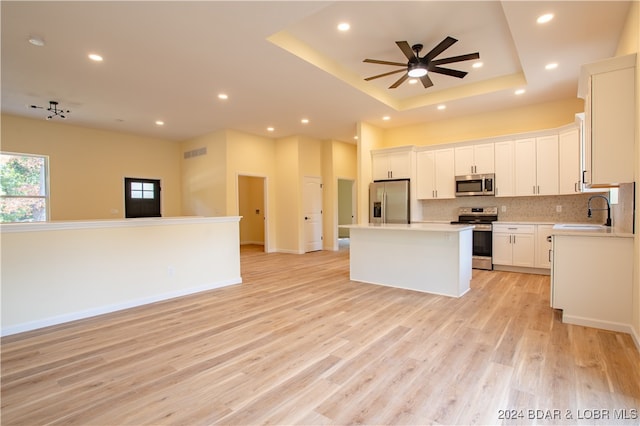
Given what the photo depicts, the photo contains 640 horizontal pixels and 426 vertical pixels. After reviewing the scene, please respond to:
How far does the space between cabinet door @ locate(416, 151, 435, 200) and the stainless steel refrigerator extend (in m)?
0.31

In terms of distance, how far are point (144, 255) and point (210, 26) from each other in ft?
9.30

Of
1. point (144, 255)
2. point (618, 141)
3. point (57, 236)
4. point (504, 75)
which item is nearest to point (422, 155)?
point (504, 75)

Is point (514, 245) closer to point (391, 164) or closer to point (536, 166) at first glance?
point (536, 166)

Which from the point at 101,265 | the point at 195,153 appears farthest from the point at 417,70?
Result: the point at 195,153

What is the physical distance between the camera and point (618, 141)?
2.78 metres

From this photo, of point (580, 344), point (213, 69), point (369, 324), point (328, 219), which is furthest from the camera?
point (328, 219)

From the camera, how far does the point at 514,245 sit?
5496mm

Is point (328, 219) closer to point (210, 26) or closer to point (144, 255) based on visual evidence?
point (144, 255)

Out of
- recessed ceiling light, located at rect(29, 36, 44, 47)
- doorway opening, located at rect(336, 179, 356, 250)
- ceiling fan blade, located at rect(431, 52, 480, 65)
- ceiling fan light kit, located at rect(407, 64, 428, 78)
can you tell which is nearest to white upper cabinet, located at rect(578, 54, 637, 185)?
ceiling fan blade, located at rect(431, 52, 480, 65)

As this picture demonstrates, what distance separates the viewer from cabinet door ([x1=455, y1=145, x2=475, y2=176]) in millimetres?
6113

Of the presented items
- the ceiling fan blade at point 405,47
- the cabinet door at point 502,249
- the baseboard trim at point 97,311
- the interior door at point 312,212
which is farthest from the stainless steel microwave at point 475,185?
the baseboard trim at point 97,311

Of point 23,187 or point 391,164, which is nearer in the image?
point 23,187

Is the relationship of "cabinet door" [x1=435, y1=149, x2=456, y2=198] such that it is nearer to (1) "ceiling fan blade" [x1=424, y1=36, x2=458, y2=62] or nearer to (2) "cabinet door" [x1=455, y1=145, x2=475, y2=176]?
(2) "cabinet door" [x1=455, y1=145, x2=475, y2=176]

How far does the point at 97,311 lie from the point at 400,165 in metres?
5.83
